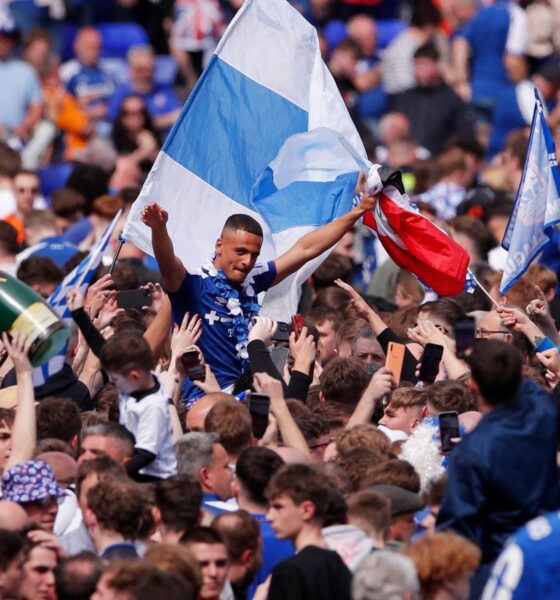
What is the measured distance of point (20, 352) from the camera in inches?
327

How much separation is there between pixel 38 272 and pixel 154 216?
3.11 m

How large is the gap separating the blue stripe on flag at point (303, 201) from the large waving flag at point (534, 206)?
1.09m

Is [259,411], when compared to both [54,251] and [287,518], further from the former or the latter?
[54,251]

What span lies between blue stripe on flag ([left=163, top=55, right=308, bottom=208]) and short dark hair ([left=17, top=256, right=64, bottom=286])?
175 centimetres

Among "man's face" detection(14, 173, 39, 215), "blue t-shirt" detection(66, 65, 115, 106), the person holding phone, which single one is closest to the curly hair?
the person holding phone

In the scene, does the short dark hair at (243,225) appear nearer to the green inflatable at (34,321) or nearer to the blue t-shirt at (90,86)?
the green inflatable at (34,321)

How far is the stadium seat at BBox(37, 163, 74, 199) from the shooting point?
1856cm

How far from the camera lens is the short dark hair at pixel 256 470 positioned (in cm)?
769

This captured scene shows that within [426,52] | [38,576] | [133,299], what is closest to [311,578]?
[38,576]

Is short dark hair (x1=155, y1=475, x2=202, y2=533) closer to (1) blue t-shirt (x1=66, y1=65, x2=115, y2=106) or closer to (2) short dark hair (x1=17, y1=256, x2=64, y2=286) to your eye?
(2) short dark hair (x1=17, y1=256, x2=64, y2=286)

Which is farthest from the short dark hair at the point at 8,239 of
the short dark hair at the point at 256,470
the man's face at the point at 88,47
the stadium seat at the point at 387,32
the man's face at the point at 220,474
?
the stadium seat at the point at 387,32

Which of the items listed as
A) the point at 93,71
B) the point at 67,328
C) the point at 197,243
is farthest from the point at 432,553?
the point at 93,71

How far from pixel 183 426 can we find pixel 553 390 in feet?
6.61

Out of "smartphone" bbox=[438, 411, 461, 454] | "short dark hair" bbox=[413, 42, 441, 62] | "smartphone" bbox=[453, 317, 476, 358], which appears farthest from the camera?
"short dark hair" bbox=[413, 42, 441, 62]
